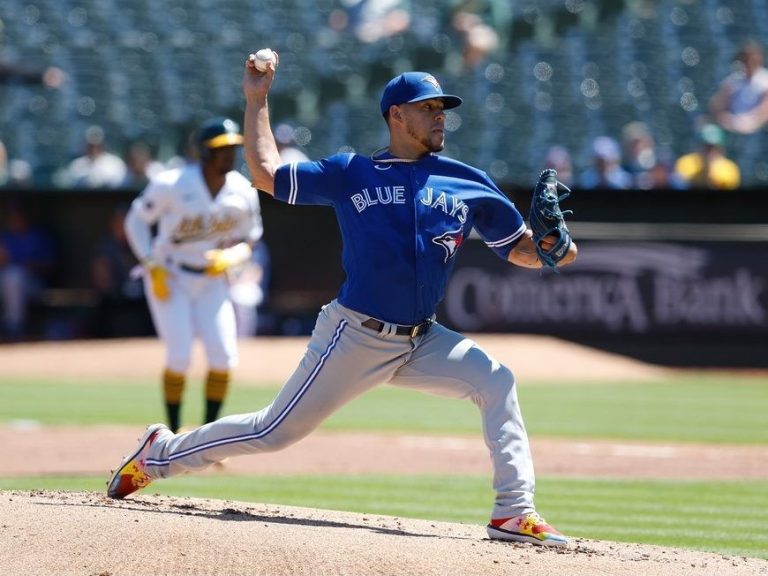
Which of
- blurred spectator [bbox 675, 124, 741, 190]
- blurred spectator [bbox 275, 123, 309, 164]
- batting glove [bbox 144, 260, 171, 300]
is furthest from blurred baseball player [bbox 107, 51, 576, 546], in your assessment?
blurred spectator [bbox 675, 124, 741, 190]

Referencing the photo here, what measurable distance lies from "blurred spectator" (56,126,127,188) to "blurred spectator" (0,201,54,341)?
31.7 inches

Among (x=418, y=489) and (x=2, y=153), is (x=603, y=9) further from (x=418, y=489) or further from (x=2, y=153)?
(x=418, y=489)

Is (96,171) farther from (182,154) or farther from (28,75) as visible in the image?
(28,75)

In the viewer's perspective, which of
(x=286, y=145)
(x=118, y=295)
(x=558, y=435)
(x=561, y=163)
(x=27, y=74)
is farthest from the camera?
(x=27, y=74)

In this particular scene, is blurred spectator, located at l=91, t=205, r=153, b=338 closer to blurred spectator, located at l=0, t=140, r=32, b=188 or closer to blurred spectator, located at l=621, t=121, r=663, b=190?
blurred spectator, located at l=0, t=140, r=32, b=188

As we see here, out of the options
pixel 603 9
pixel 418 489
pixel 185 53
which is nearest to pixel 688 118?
pixel 603 9

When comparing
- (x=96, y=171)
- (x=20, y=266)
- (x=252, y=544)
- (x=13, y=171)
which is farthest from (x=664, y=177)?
(x=252, y=544)

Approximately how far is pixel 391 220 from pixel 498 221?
0.55 meters

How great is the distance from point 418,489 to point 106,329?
10910mm

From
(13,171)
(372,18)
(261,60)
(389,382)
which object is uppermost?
(372,18)

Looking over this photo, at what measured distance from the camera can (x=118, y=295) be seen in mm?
18391

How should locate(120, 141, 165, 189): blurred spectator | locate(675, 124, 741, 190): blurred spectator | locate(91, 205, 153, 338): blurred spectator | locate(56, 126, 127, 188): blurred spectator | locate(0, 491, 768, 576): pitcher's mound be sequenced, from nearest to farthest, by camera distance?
1. locate(0, 491, 768, 576): pitcher's mound
2. locate(675, 124, 741, 190): blurred spectator
3. locate(91, 205, 153, 338): blurred spectator
4. locate(120, 141, 165, 189): blurred spectator
5. locate(56, 126, 127, 188): blurred spectator

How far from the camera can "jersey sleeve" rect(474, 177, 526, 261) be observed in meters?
5.65

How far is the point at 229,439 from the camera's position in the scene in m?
5.66
